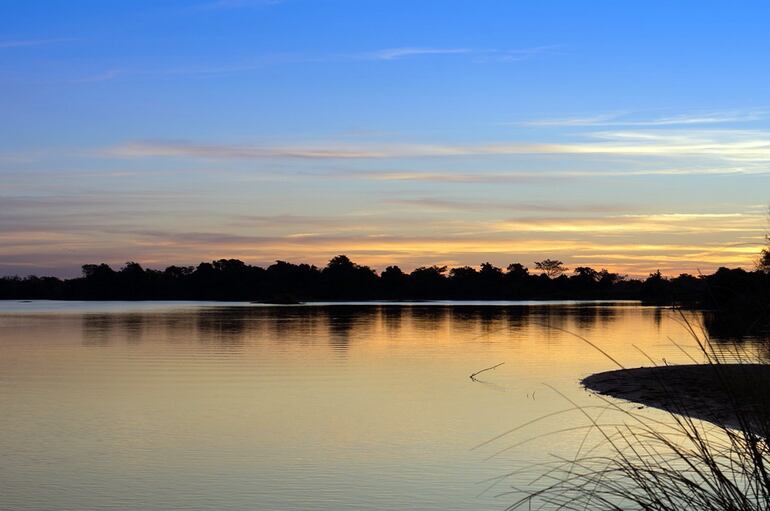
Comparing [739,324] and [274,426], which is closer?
[739,324]

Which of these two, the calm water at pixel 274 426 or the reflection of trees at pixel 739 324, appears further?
the calm water at pixel 274 426

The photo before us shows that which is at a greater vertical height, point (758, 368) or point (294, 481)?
point (758, 368)

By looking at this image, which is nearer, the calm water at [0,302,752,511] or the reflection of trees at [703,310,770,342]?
the reflection of trees at [703,310,770,342]

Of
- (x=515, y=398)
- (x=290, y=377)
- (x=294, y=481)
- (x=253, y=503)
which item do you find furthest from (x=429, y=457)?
(x=290, y=377)

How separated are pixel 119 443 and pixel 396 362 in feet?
61.7

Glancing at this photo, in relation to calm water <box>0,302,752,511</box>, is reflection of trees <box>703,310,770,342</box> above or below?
above

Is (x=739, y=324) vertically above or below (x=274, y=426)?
above

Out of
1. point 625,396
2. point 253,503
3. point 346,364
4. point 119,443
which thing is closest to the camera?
point 253,503

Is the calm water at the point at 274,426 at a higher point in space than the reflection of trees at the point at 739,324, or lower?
lower

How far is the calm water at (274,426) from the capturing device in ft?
41.9

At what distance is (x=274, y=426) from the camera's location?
1869 cm

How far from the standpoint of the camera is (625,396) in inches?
901

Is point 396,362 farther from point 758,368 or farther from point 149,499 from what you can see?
point 758,368

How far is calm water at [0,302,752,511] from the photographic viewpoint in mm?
12766
